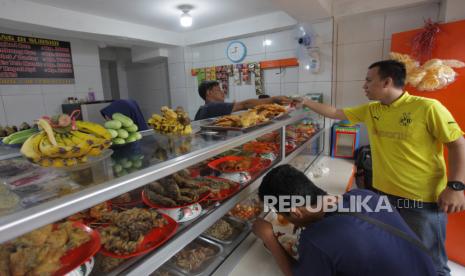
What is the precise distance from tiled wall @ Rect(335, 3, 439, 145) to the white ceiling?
1.06 meters

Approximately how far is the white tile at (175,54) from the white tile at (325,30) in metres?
2.58

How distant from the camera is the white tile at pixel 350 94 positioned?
9.87 feet

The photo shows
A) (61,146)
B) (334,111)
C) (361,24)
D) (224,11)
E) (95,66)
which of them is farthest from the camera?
(95,66)

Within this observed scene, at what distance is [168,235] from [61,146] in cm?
44

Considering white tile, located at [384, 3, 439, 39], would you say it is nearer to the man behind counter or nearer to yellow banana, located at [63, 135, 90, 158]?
the man behind counter

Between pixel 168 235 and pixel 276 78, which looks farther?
pixel 276 78

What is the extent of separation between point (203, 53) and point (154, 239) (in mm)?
4157

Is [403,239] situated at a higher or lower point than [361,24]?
lower

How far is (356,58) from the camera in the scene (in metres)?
2.96

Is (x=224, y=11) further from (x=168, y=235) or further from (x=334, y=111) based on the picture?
(x=168, y=235)

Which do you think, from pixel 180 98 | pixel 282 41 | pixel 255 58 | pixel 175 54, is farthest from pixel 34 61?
pixel 282 41

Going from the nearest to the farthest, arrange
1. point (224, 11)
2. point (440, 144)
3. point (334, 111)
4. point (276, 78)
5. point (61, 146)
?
point (61, 146)
point (440, 144)
point (334, 111)
point (224, 11)
point (276, 78)

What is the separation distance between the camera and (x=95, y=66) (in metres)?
4.52

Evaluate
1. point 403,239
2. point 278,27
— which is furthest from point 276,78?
point 403,239
